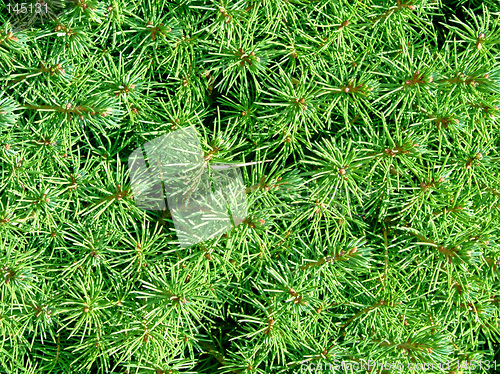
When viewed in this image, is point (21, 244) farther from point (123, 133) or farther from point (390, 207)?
point (390, 207)

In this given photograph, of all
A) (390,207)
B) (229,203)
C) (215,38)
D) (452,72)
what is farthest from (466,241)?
(215,38)

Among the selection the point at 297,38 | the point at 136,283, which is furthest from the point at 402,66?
the point at 136,283

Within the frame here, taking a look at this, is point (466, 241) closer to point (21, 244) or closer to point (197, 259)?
point (197, 259)

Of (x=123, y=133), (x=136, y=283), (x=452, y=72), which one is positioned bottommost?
(x=136, y=283)

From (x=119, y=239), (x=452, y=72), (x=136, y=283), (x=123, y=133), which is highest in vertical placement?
(x=452, y=72)

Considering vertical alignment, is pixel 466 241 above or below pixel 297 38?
below

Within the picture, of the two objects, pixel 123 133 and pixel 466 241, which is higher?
pixel 123 133
